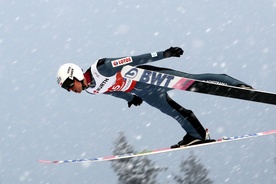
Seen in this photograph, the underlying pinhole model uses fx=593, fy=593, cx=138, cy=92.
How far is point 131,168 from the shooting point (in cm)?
2705

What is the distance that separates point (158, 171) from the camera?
1109 inches

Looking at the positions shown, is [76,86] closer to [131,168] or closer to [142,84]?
[142,84]

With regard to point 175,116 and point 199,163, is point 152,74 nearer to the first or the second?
point 175,116

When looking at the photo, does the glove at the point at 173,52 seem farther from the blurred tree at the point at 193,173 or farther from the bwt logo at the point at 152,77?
the blurred tree at the point at 193,173

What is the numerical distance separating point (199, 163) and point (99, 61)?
25.8m

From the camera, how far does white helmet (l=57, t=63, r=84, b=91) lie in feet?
24.0

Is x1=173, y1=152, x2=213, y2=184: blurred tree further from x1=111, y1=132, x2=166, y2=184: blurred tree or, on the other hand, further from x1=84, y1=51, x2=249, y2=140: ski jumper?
x1=84, y1=51, x2=249, y2=140: ski jumper

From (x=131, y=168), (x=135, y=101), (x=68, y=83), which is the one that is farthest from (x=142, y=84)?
(x=131, y=168)

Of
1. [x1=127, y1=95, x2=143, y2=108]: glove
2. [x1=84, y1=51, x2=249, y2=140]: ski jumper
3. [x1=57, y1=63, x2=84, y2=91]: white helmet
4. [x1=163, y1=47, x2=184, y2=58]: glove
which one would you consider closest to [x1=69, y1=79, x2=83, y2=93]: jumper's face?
[x1=57, y1=63, x2=84, y2=91]: white helmet

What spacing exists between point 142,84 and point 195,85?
71 centimetres

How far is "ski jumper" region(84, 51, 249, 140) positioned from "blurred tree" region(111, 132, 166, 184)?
18.0 metres

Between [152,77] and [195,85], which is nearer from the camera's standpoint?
[152,77]

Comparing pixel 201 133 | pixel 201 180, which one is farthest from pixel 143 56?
pixel 201 180

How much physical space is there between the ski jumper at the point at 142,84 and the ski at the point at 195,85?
0.43 ft
